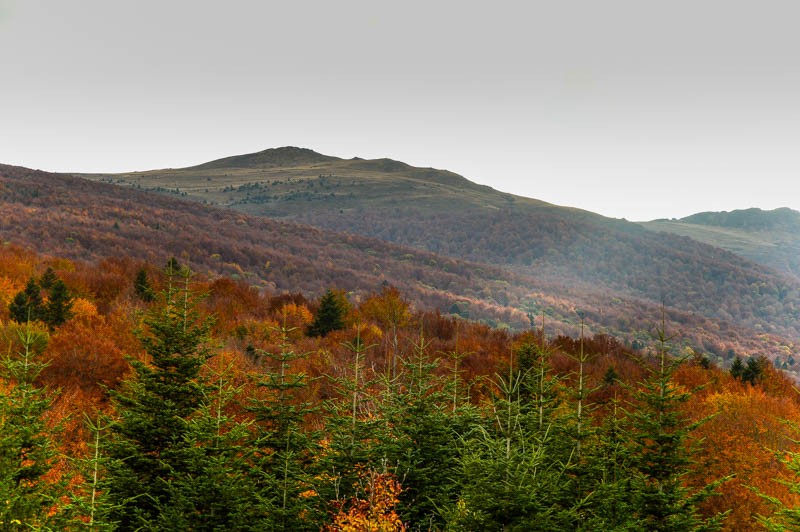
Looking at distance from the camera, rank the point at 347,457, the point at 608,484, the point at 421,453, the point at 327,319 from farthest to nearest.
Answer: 1. the point at 327,319
2. the point at 421,453
3. the point at 347,457
4. the point at 608,484

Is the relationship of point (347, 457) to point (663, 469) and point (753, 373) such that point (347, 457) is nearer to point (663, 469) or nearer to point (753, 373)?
point (663, 469)

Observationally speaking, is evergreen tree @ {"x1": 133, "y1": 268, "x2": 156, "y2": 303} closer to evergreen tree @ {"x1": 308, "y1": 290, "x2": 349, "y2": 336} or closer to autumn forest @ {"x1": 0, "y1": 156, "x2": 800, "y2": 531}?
autumn forest @ {"x1": 0, "y1": 156, "x2": 800, "y2": 531}

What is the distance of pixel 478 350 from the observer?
64.8 meters

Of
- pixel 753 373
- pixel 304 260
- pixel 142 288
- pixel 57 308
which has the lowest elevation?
pixel 753 373

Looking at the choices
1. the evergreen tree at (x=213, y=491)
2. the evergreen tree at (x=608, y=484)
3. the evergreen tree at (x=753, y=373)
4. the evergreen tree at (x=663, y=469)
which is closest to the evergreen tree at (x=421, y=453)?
the evergreen tree at (x=608, y=484)

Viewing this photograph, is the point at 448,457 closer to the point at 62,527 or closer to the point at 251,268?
the point at 62,527

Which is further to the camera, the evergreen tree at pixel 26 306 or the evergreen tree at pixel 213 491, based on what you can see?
the evergreen tree at pixel 26 306

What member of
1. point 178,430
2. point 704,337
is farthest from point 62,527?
point 704,337

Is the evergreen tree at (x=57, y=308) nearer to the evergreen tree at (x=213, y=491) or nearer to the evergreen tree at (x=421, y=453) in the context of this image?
the evergreen tree at (x=213, y=491)

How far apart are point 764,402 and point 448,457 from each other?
52.0 metres

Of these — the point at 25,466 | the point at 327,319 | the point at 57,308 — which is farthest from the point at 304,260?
the point at 25,466

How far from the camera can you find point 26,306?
4516cm

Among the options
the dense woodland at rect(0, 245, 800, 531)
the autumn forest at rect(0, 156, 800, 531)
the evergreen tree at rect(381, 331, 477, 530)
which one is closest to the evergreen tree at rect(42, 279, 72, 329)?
the autumn forest at rect(0, 156, 800, 531)

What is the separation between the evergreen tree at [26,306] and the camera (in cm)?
4447
